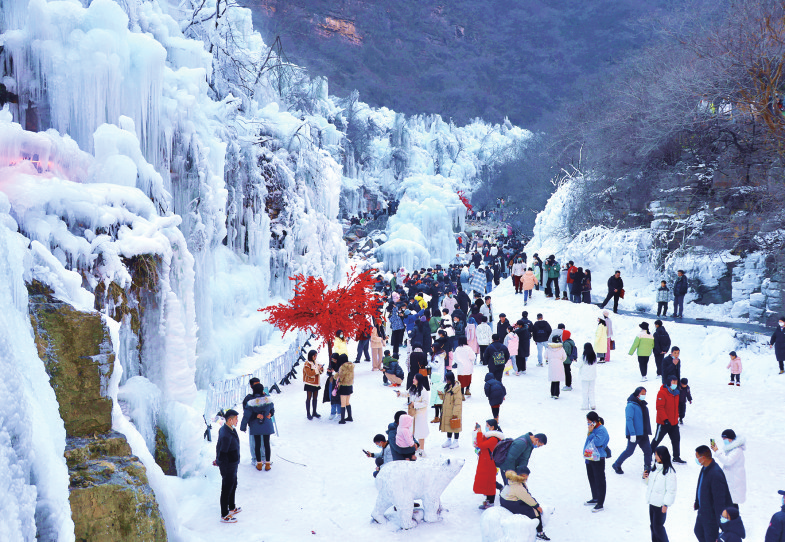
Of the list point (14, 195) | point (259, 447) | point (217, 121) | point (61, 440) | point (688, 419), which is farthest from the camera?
point (217, 121)

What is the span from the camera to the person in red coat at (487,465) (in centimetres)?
794

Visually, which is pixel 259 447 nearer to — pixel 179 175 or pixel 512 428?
pixel 512 428

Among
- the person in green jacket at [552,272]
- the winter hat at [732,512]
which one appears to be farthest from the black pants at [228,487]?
the person in green jacket at [552,272]

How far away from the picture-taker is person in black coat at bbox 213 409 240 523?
7.68 meters

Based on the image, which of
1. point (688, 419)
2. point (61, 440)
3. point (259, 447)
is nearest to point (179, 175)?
point (259, 447)

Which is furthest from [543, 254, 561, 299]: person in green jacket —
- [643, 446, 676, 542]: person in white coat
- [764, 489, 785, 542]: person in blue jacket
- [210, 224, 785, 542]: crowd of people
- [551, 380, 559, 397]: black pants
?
[764, 489, 785, 542]: person in blue jacket

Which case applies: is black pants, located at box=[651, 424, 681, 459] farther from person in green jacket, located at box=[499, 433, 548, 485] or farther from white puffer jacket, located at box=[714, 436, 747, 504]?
person in green jacket, located at box=[499, 433, 548, 485]

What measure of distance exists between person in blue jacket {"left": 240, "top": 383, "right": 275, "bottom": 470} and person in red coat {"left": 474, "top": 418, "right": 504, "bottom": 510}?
123 inches

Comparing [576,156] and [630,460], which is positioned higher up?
[576,156]

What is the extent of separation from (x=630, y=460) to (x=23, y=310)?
27.4ft

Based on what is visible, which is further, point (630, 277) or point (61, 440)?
point (630, 277)

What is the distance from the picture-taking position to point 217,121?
1503cm

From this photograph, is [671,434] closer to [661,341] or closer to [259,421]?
[661,341]

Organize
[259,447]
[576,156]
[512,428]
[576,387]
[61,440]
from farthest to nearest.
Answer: [576,156], [576,387], [512,428], [259,447], [61,440]
